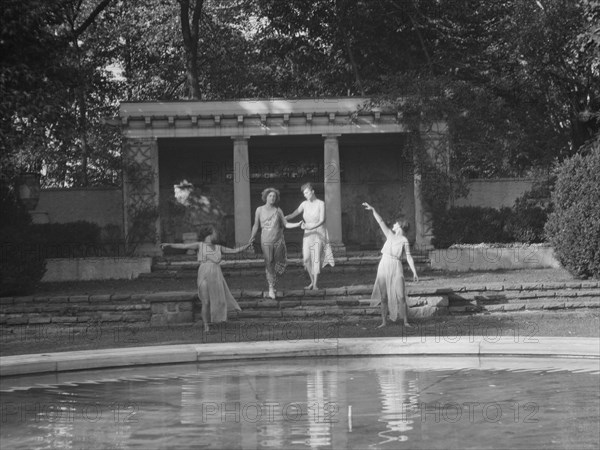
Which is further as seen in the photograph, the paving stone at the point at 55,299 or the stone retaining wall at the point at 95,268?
the stone retaining wall at the point at 95,268

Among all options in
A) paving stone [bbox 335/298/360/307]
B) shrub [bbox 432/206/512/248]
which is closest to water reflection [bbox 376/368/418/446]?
paving stone [bbox 335/298/360/307]

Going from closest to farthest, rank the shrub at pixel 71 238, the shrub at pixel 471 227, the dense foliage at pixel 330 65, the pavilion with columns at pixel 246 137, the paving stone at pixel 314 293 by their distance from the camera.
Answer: the paving stone at pixel 314 293 → the dense foliage at pixel 330 65 → the shrub at pixel 71 238 → the shrub at pixel 471 227 → the pavilion with columns at pixel 246 137

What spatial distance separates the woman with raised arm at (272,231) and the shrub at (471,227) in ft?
36.1

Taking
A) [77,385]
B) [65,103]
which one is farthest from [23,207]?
[77,385]

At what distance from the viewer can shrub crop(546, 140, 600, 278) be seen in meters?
22.2

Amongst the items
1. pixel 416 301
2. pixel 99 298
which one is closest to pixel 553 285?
pixel 416 301

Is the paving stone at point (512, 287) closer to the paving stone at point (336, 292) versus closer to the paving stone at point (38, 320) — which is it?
the paving stone at point (336, 292)

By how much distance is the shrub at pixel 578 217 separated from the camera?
72.9 ft

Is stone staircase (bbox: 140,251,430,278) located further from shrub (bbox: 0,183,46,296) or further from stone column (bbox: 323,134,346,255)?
shrub (bbox: 0,183,46,296)

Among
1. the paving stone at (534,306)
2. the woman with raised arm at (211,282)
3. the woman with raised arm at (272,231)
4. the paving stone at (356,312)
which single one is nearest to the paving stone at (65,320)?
the woman with raised arm at (211,282)

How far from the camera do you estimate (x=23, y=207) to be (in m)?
24.7

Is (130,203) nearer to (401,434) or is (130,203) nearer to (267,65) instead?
(267,65)

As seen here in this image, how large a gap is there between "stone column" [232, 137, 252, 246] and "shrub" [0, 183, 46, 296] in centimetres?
869

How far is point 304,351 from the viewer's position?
13.8 m
